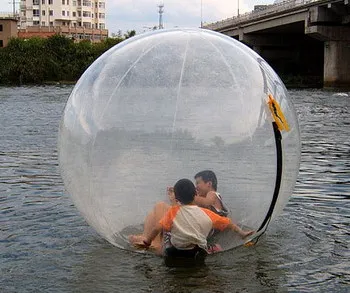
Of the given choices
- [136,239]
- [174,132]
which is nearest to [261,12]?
[136,239]

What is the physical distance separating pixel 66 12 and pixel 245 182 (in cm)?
14507

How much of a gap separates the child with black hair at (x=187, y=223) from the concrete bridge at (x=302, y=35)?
131 feet

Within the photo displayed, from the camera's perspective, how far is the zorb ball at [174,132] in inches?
272

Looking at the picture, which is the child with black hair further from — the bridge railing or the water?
the bridge railing

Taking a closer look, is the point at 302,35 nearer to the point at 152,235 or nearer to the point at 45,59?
the point at 45,59

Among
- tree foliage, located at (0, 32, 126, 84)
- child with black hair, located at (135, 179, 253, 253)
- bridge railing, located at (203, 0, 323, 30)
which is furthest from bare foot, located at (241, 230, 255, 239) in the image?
tree foliage, located at (0, 32, 126, 84)

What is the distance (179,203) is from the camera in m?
6.87

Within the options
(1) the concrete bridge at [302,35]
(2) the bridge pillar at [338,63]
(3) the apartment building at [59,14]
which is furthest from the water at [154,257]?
(3) the apartment building at [59,14]

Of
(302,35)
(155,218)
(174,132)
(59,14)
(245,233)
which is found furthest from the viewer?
(59,14)

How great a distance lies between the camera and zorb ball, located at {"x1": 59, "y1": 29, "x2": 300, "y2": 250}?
22.7ft

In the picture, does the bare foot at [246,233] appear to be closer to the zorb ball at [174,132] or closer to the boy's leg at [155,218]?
the zorb ball at [174,132]

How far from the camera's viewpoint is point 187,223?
274 inches

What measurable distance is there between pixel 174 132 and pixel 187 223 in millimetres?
882

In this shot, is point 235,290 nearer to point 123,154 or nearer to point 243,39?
Result: point 123,154
